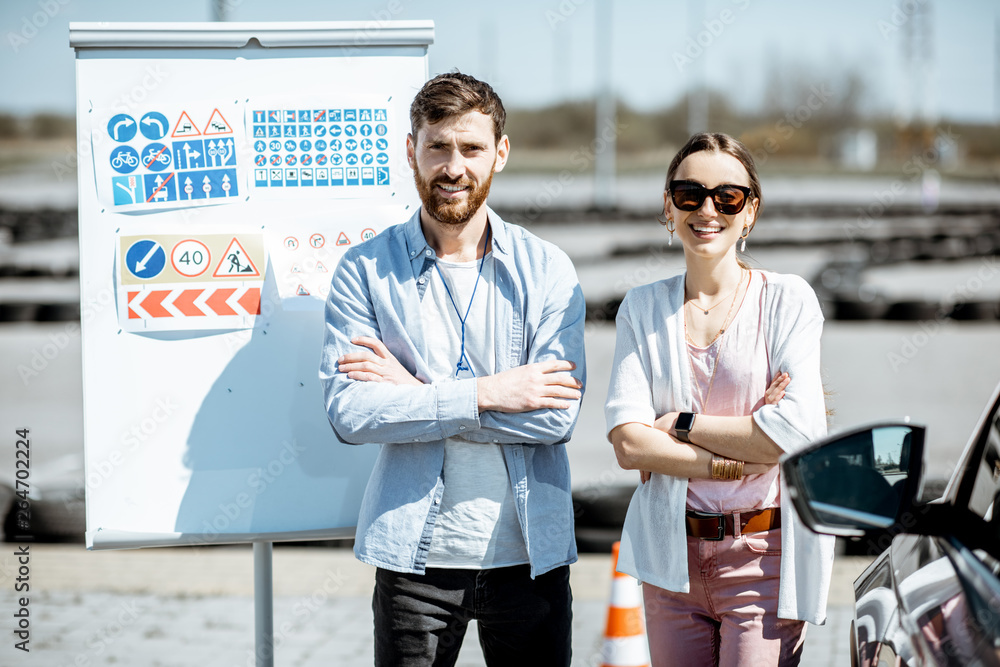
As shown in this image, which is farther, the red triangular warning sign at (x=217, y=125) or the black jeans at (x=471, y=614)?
the red triangular warning sign at (x=217, y=125)

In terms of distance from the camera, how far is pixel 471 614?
8.14ft

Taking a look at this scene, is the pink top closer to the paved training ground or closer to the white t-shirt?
the white t-shirt

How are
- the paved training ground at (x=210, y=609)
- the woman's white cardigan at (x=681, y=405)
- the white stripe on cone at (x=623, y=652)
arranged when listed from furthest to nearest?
the paved training ground at (x=210, y=609) < the white stripe on cone at (x=623, y=652) < the woman's white cardigan at (x=681, y=405)

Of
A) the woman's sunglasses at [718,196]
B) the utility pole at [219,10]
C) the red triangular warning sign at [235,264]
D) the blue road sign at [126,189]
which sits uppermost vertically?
the utility pole at [219,10]

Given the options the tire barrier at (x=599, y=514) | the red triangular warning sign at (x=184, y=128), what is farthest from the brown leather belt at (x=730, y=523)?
the tire barrier at (x=599, y=514)

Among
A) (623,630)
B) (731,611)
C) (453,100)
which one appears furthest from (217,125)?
(623,630)

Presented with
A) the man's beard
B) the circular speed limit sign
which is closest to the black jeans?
the man's beard

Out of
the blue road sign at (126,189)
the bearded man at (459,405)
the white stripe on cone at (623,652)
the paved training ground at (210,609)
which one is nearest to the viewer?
the bearded man at (459,405)

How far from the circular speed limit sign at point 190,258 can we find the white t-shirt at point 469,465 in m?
0.87

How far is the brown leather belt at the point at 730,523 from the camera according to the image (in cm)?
225

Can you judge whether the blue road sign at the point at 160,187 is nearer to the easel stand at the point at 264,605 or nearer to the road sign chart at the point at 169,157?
the road sign chart at the point at 169,157

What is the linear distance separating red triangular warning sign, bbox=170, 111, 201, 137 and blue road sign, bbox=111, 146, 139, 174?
15 cm

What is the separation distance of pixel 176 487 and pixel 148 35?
1479 mm

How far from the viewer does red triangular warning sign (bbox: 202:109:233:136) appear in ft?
9.70
